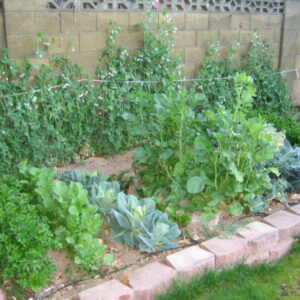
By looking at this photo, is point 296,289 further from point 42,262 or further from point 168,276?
point 42,262

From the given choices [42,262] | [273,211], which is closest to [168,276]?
[42,262]

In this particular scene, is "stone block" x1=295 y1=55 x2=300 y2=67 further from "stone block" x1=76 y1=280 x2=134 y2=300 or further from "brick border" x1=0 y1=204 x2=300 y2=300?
"stone block" x1=76 y1=280 x2=134 y2=300

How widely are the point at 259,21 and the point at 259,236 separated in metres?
3.82

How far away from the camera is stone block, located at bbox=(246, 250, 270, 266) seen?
275cm

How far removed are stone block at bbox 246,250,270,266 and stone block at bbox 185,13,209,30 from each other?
3.10 m

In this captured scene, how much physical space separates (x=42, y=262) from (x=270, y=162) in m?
2.02

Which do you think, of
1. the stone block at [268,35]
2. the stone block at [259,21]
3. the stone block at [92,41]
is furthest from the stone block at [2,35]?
the stone block at [268,35]

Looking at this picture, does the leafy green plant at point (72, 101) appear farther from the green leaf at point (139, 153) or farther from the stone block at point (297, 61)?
the stone block at point (297, 61)

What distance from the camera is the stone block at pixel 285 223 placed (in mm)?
2961

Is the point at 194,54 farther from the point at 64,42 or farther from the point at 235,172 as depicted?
the point at 235,172

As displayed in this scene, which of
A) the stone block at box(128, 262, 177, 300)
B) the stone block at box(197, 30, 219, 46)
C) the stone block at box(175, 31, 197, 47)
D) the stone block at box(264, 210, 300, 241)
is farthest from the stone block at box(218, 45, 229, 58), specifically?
the stone block at box(128, 262, 177, 300)

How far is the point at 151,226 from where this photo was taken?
2.61 m

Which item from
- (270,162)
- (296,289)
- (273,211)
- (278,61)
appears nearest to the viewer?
(296,289)

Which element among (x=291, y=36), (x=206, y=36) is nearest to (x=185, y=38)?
(x=206, y=36)
